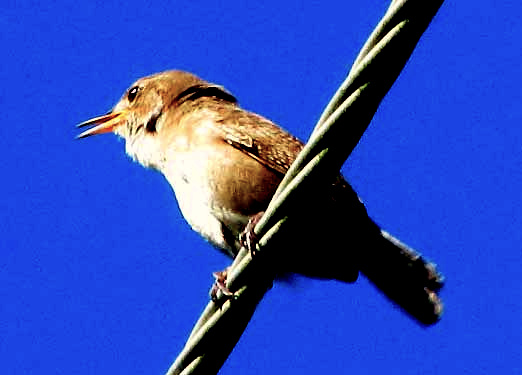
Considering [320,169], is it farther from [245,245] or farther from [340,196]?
[340,196]

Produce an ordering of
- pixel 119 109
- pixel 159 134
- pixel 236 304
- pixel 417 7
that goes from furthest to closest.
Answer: pixel 119 109
pixel 159 134
pixel 236 304
pixel 417 7

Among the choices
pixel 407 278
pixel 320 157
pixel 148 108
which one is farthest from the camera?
pixel 148 108

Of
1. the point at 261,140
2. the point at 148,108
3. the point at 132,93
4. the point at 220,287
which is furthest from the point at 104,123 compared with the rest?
the point at 220,287

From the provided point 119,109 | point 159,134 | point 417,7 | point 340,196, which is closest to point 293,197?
point 417,7

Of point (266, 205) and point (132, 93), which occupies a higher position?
point (132, 93)

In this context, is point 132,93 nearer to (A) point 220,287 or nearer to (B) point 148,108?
(B) point 148,108

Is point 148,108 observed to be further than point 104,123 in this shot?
No

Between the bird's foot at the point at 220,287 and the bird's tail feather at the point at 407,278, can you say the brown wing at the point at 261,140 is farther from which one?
the bird's foot at the point at 220,287
